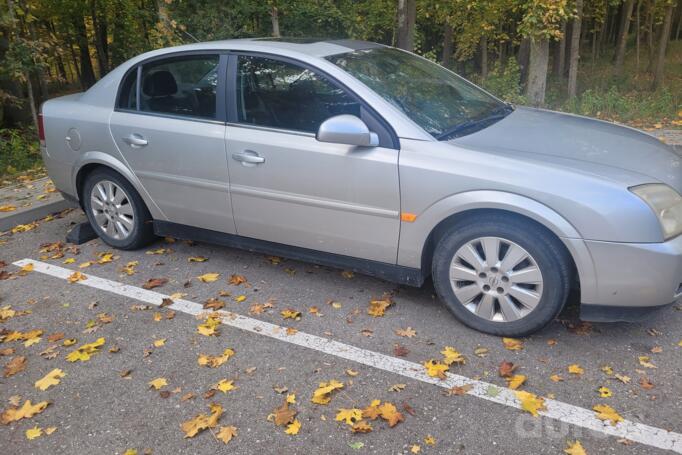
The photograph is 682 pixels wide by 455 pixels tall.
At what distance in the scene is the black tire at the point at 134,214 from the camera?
4.72 metres

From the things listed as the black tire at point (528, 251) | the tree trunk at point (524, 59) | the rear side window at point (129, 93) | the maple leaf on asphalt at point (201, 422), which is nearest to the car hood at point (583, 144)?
the black tire at point (528, 251)

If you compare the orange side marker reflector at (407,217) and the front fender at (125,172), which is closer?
the orange side marker reflector at (407,217)

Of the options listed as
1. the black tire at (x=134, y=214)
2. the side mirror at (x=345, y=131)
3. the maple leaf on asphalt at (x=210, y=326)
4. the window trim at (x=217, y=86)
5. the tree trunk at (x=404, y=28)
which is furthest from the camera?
the tree trunk at (x=404, y=28)

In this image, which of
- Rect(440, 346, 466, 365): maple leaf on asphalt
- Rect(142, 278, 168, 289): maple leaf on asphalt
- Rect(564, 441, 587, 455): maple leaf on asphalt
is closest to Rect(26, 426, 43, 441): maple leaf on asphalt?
Rect(142, 278, 168, 289): maple leaf on asphalt

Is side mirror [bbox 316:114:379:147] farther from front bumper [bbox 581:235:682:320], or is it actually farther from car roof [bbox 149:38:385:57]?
front bumper [bbox 581:235:682:320]

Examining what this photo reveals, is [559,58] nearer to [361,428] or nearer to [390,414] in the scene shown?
[390,414]

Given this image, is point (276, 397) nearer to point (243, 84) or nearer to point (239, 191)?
point (239, 191)

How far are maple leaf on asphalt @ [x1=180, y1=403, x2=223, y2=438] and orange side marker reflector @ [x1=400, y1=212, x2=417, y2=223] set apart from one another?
1.51 meters

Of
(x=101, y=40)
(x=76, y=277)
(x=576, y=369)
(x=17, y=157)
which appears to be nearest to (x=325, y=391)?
(x=576, y=369)

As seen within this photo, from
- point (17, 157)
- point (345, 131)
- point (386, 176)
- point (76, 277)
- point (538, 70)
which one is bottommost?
point (17, 157)

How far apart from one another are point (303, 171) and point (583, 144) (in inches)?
68.7

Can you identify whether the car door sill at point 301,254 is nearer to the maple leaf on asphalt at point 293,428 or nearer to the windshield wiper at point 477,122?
the windshield wiper at point 477,122

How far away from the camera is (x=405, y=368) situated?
3.20 m

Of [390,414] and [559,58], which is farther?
[559,58]
